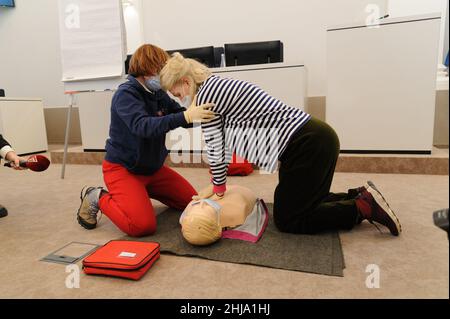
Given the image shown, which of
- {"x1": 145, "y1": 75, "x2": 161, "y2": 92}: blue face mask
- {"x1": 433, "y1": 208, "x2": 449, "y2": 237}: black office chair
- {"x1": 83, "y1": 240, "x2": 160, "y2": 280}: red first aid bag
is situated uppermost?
{"x1": 145, "y1": 75, "x2": 161, "y2": 92}: blue face mask

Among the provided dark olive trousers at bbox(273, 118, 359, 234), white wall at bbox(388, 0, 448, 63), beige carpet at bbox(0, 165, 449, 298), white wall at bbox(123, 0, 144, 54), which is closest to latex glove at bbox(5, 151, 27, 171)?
beige carpet at bbox(0, 165, 449, 298)

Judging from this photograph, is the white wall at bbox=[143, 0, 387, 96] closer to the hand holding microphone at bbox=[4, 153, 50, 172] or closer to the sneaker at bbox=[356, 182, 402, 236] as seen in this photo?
the sneaker at bbox=[356, 182, 402, 236]

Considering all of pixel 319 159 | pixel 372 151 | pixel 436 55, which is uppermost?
pixel 436 55

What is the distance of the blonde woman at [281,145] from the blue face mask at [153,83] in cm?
17

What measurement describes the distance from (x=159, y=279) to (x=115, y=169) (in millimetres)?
693

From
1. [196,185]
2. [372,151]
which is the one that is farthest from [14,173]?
[372,151]

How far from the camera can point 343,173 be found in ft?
Result: 8.18

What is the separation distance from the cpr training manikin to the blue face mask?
55 centimetres

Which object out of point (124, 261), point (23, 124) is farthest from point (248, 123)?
point (23, 124)

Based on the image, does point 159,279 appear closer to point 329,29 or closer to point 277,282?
point 277,282

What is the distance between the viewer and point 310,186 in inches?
53.2

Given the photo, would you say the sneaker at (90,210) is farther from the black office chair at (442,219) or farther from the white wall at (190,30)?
the white wall at (190,30)

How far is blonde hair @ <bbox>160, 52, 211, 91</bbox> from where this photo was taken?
4.27ft

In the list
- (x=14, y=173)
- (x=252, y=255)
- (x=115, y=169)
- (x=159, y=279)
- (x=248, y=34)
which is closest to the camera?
(x=159, y=279)
